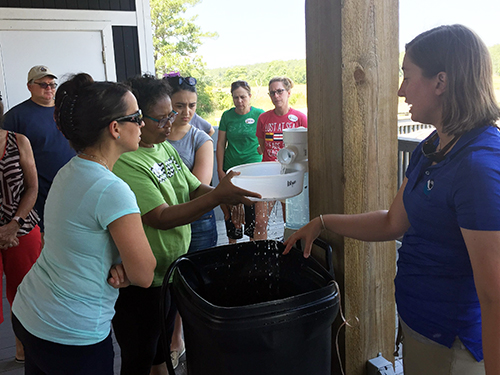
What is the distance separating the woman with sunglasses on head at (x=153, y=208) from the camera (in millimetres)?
1497

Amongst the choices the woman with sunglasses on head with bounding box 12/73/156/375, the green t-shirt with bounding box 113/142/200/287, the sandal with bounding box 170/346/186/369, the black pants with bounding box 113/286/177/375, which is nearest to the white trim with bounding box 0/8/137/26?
the green t-shirt with bounding box 113/142/200/287

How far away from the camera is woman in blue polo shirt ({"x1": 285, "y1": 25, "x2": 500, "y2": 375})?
854 mm

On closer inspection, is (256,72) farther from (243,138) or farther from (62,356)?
(62,356)

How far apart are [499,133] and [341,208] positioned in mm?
538

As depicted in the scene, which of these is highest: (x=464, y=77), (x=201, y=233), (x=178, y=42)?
(x=178, y=42)

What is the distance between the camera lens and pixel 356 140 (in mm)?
1314

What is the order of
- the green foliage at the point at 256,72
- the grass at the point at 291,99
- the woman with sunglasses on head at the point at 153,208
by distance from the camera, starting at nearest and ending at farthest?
the woman with sunglasses on head at the point at 153,208 → the grass at the point at 291,99 → the green foliage at the point at 256,72

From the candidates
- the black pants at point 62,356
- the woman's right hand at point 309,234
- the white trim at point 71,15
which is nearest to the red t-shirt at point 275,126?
the white trim at point 71,15

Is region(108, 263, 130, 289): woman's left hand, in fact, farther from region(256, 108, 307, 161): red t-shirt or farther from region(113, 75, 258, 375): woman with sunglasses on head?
region(256, 108, 307, 161): red t-shirt

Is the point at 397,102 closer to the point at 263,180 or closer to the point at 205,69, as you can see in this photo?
the point at 263,180

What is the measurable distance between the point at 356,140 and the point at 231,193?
454 mm

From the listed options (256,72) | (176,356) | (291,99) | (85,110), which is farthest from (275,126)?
(256,72)

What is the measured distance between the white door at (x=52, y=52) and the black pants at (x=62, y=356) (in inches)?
163

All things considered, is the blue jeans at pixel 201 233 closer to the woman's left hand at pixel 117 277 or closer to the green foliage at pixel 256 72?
the woman's left hand at pixel 117 277
